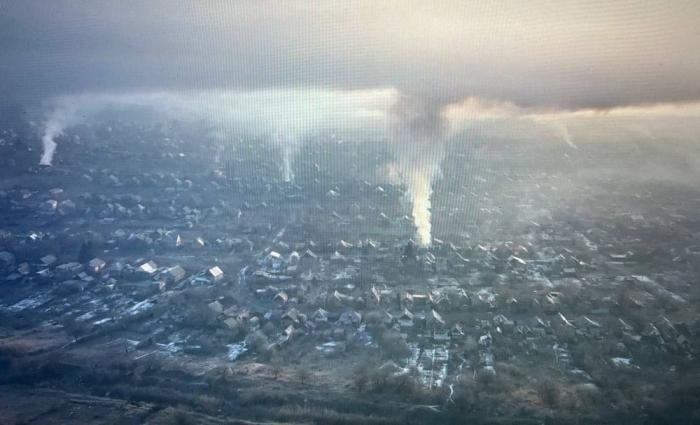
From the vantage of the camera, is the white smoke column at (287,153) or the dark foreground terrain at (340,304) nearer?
the dark foreground terrain at (340,304)

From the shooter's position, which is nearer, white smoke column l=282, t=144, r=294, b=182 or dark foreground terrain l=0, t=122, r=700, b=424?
dark foreground terrain l=0, t=122, r=700, b=424

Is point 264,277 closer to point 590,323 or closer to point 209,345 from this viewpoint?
point 209,345

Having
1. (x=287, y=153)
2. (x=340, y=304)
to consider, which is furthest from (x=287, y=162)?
(x=340, y=304)

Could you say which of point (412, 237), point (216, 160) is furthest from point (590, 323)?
point (216, 160)

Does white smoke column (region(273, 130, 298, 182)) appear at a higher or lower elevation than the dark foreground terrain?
higher

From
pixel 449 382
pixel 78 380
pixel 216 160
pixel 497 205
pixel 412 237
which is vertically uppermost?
pixel 216 160

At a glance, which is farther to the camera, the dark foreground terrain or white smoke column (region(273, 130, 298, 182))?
white smoke column (region(273, 130, 298, 182))

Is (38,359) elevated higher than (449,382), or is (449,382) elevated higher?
(449,382)

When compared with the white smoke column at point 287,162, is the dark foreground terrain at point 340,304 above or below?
below
